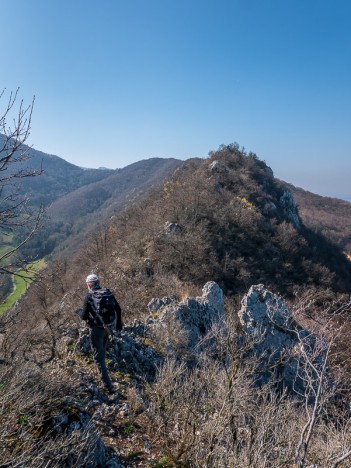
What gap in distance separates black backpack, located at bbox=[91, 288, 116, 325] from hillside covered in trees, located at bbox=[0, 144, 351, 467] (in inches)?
33.1

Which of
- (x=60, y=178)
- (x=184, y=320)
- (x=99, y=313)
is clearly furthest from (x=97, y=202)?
(x=99, y=313)

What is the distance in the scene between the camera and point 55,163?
164750mm

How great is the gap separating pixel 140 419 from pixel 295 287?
2216cm

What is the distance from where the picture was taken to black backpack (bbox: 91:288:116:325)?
5.92 meters

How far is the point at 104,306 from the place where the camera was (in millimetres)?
5922

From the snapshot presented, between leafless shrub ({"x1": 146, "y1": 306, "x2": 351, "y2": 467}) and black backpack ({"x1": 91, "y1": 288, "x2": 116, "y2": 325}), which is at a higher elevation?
black backpack ({"x1": 91, "y1": 288, "x2": 116, "y2": 325})

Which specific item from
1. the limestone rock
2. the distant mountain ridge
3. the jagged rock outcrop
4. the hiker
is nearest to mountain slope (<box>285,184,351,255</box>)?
the limestone rock

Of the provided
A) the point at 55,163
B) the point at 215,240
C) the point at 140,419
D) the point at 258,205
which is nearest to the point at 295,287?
the point at 215,240

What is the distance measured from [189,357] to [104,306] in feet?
17.1

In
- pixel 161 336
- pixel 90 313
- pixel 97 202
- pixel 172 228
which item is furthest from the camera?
pixel 97 202

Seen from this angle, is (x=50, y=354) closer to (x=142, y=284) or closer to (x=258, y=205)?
(x=142, y=284)

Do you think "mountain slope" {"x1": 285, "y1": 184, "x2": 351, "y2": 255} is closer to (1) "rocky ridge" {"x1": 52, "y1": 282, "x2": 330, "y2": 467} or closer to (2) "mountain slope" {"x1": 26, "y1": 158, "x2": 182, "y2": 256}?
(2) "mountain slope" {"x1": 26, "y1": 158, "x2": 182, "y2": 256}

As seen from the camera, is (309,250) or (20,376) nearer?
(20,376)

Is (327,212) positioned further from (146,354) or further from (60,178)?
(60,178)
